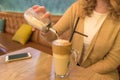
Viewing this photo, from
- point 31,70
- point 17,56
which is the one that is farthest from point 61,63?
point 17,56

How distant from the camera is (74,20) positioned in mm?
1475

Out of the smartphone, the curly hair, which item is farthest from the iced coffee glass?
the curly hair

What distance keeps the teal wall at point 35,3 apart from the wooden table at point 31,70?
152 cm

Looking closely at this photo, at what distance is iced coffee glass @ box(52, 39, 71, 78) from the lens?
86cm

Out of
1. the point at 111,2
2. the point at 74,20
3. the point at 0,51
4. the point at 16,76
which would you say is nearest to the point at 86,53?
the point at 74,20

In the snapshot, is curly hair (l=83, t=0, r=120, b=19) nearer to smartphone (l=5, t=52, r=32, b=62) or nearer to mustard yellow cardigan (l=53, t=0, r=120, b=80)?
mustard yellow cardigan (l=53, t=0, r=120, b=80)

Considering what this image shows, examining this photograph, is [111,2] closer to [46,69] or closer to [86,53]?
[86,53]

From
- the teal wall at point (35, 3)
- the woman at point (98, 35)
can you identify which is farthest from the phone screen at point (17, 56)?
the teal wall at point (35, 3)

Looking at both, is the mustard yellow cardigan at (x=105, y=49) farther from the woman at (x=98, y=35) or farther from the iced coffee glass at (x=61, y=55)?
the iced coffee glass at (x=61, y=55)

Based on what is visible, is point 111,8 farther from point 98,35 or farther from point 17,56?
point 17,56

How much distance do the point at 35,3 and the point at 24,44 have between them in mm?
714

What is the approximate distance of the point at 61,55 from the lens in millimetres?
881

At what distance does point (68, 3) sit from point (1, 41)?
127cm

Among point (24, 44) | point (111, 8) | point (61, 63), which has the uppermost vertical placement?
point (111, 8)
